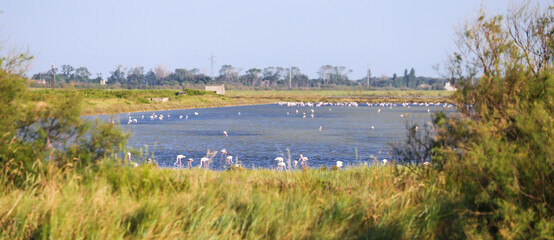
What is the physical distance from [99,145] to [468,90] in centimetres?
539

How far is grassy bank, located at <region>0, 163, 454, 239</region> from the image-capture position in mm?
5484

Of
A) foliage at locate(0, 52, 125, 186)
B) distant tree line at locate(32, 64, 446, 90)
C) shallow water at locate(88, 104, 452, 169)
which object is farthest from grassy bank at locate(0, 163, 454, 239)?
distant tree line at locate(32, 64, 446, 90)

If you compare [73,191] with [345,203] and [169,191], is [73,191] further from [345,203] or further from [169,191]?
[345,203]

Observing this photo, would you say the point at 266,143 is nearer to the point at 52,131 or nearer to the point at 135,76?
the point at 52,131

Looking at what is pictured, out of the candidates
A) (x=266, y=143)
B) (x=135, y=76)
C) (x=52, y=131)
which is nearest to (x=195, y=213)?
(x=52, y=131)

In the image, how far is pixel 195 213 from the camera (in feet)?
19.4

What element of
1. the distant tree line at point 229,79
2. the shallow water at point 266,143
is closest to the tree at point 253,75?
the distant tree line at point 229,79

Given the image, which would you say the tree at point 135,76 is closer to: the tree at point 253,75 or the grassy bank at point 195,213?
the tree at point 253,75

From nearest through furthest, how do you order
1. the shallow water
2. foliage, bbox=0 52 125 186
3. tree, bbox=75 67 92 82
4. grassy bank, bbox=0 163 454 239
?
grassy bank, bbox=0 163 454 239 < foliage, bbox=0 52 125 186 < the shallow water < tree, bbox=75 67 92 82

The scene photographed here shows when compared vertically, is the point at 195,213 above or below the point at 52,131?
below

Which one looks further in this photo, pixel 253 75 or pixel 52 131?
pixel 253 75

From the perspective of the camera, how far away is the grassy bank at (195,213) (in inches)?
216

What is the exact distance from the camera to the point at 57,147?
7734mm

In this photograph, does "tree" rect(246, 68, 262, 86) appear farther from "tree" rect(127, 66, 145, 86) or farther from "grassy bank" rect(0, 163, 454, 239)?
"grassy bank" rect(0, 163, 454, 239)
